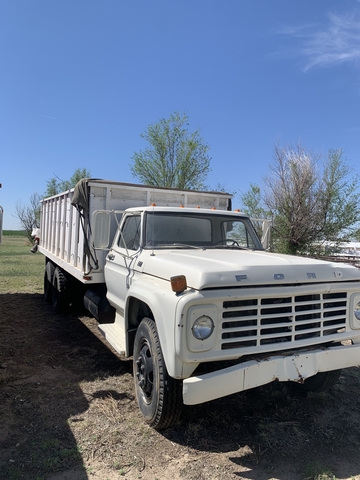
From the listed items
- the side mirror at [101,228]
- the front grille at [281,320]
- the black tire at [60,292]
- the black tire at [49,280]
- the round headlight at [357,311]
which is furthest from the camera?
the black tire at [49,280]

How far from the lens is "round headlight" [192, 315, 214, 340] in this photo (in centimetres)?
296

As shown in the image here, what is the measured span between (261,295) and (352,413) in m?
2.02

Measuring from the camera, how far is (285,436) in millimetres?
3506

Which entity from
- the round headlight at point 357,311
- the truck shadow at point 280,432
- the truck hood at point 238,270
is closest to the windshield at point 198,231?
the truck hood at point 238,270

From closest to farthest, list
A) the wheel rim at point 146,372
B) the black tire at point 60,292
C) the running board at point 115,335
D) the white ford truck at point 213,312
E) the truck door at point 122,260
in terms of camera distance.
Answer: the white ford truck at point 213,312 → the wheel rim at point 146,372 → the running board at point 115,335 → the truck door at point 122,260 → the black tire at point 60,292

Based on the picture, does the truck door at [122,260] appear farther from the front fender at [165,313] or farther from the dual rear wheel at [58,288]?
the dual rear wheel at [58,288]

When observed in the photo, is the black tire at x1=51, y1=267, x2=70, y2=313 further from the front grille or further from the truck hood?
the front grille

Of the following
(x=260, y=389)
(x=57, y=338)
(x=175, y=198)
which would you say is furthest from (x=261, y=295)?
(x=57, y=338)

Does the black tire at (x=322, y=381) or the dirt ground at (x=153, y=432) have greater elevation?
the black tire at (x=322, y=381)

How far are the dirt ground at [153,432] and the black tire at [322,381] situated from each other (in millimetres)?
115

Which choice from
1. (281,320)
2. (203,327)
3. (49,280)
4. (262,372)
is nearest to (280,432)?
(262,372)

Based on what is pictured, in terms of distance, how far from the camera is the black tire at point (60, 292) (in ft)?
25.3

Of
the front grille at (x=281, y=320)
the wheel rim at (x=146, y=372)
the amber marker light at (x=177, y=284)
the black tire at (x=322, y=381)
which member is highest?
the amber marker light at (x=177, y=284)

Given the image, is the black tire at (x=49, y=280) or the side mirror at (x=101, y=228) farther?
the black tire at (x=49, y=280)
